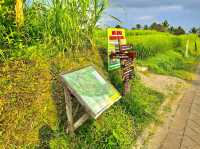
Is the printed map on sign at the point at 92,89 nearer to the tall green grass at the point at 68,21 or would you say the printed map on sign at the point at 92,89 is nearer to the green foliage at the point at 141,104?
the tall green grass at the point at 68,21

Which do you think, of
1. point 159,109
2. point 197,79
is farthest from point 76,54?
point 197,79

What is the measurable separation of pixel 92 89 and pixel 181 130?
2.66 metres

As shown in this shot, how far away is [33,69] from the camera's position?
5.06 metres

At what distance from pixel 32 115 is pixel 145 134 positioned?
2516mm

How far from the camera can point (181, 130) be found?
Result: 7168 millimetres

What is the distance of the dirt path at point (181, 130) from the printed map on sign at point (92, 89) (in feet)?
4.11

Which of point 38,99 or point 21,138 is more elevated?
point 38,99

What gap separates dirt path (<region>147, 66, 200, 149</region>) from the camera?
633 centimetres

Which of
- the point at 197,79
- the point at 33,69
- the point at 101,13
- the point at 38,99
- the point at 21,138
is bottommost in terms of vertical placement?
the point at 197,79

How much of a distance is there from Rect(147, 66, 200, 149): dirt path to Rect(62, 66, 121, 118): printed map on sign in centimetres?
125

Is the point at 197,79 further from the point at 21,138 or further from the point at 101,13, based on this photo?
the point at 21,138

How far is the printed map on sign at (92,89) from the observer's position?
4809 millimetres

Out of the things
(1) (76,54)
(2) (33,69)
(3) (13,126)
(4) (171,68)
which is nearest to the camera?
(3) (13,126)

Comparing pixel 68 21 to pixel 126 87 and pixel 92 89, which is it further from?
pixel 126 87
